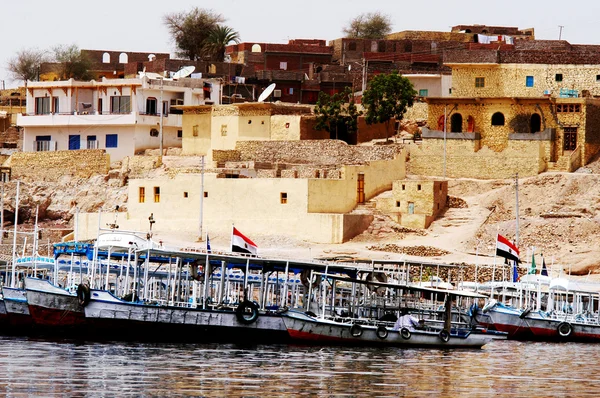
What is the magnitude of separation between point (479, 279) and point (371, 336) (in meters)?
15.0

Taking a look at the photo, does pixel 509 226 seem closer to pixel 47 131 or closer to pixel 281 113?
pixel 281 113

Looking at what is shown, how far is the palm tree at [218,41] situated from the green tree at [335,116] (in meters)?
20.5

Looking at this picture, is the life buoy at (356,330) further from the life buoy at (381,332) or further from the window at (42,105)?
the window at (42,105)

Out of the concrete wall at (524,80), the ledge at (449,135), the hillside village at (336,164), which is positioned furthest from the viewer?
the concrete wall at (524,80)

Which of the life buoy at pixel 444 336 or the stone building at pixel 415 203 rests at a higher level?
the stone building at pixel 415 203

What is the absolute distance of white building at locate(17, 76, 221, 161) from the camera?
76625 millimetres

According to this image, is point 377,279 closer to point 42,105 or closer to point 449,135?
point 449,135

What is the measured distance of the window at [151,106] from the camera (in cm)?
7719

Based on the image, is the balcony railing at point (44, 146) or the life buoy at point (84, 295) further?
the balcony railing at point (44, 146)

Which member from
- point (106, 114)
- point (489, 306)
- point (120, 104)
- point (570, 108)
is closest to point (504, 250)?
point (489, 306)

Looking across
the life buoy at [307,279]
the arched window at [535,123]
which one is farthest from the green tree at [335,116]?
the life buoy at [307,279]

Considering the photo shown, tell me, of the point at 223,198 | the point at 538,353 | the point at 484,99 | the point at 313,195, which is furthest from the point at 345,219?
the point at 538,353

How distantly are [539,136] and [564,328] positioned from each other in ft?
65.5

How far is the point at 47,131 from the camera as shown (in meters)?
78.8
